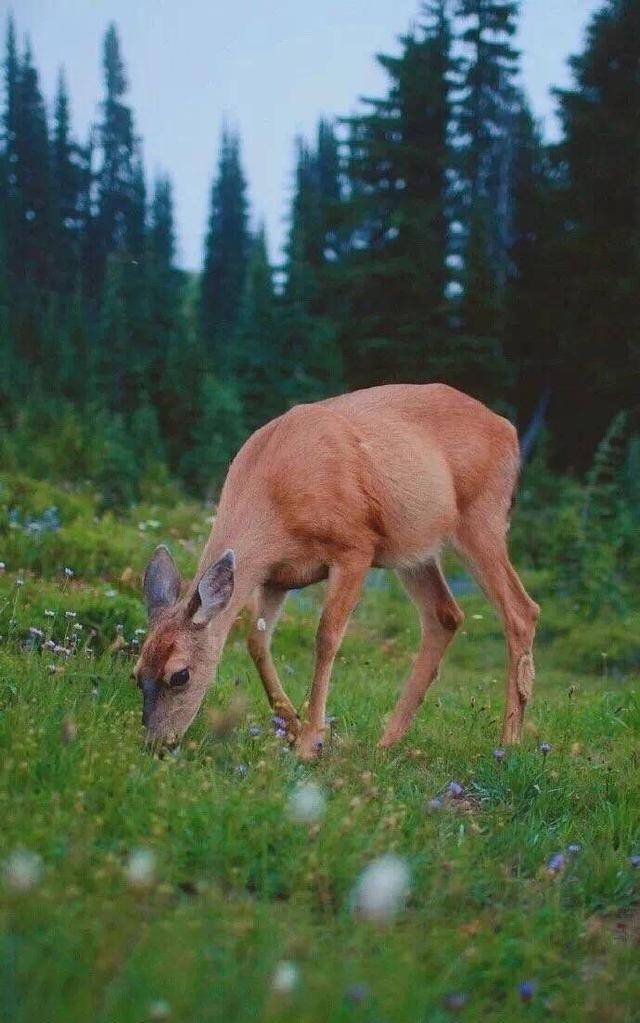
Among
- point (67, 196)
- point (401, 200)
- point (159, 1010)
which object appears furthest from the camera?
point (67, 196)

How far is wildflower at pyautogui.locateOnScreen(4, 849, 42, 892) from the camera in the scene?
8.02ft

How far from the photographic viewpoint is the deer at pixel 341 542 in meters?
5.00

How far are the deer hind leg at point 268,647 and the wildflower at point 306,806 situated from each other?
1685 millimetres

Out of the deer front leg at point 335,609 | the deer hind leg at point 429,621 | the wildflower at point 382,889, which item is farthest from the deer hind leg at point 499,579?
the wildflower at point 382,889

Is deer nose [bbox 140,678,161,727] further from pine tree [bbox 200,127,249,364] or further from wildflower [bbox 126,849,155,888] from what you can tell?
pine tree [bbox 200,127,249,364]

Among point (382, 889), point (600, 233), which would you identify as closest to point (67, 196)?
point (600, 233)

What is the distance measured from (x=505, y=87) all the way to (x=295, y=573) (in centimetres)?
2211

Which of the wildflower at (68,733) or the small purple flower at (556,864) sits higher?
the wildflower at (68,733)

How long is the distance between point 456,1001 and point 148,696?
2.48 meters

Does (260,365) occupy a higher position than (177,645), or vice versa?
(177,645)

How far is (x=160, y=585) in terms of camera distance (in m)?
5.24

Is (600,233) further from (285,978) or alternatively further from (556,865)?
(285,978)

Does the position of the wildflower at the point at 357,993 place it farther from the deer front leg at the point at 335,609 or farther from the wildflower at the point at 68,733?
the deer front leg at the point at 335,609

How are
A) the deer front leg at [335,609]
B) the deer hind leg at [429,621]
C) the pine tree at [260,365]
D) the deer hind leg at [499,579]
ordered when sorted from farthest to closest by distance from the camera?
the pine tree at [260,365]
the deer hind leg at [499,579]
the deer hind leg at [429,621]
the deer front leg at [335,609]
